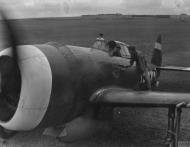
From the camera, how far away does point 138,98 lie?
25.1 ft

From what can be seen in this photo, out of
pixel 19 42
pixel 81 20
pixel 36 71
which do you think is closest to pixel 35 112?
pixel 36 71

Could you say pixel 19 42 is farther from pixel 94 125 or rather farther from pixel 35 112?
pixel 94 125

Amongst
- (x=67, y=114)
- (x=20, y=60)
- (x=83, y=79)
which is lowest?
(x=67, y=114)

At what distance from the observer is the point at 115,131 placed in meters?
8.94

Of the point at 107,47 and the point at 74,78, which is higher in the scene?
the point at 107,47

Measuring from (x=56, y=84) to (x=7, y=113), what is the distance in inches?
40.1

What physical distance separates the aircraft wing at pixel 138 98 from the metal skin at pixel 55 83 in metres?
0.18

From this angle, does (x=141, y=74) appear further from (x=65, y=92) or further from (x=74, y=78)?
(x=65, y=92)

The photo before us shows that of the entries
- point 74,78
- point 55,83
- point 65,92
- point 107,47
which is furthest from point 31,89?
point 107,47

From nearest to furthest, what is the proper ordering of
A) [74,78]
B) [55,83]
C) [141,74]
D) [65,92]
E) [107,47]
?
[55,83], [65,92], [74,78], [107,47], [141,74]

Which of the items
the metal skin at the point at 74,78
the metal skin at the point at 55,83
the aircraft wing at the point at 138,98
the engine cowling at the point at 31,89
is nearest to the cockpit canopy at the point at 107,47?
the metal skin at the point at 74,78

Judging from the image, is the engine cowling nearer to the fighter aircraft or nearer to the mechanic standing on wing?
the fighter aircraft

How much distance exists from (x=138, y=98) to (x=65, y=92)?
179 centimetres

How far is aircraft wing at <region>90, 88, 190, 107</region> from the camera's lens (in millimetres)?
7391
